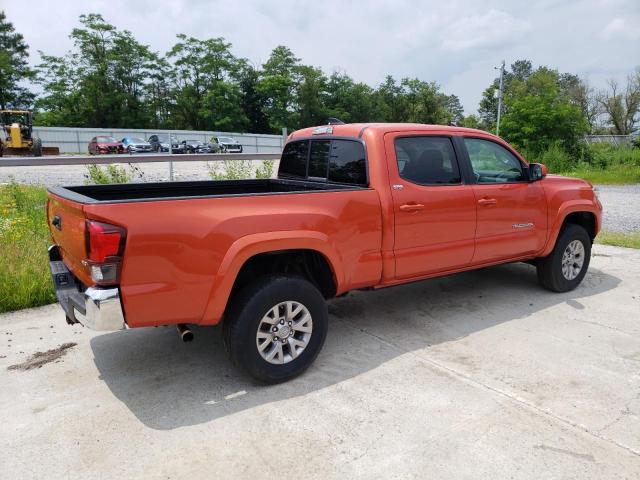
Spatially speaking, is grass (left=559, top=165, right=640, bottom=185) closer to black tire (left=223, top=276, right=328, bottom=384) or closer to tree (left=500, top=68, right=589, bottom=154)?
tree (left=500, top=68, right=589, bottom=154)

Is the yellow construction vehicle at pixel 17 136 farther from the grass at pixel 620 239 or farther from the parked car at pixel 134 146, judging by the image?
the grass at pixel 620 239

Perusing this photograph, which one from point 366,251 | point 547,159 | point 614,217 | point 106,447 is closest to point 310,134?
point 366,251

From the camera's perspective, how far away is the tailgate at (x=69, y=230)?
118 inches

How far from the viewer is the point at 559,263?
18.2 ft

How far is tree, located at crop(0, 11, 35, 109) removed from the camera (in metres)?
52.2

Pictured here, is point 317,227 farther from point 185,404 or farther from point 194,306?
point 185,404

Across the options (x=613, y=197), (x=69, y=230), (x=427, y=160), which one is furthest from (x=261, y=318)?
(x=613, y=197)

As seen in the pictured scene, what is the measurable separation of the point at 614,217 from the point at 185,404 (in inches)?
431

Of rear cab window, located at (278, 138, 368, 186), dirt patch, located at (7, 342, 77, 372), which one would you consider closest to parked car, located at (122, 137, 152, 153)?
rear cab window, located at (278, 138, 368, 186)

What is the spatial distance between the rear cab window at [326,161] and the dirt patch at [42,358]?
257 cm

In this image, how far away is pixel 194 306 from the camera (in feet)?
10.4

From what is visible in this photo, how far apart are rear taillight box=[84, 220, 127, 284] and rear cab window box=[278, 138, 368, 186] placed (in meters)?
2.02

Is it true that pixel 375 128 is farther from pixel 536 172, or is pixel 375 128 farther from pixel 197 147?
pixel 197 147

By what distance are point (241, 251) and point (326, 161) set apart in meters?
1.66
